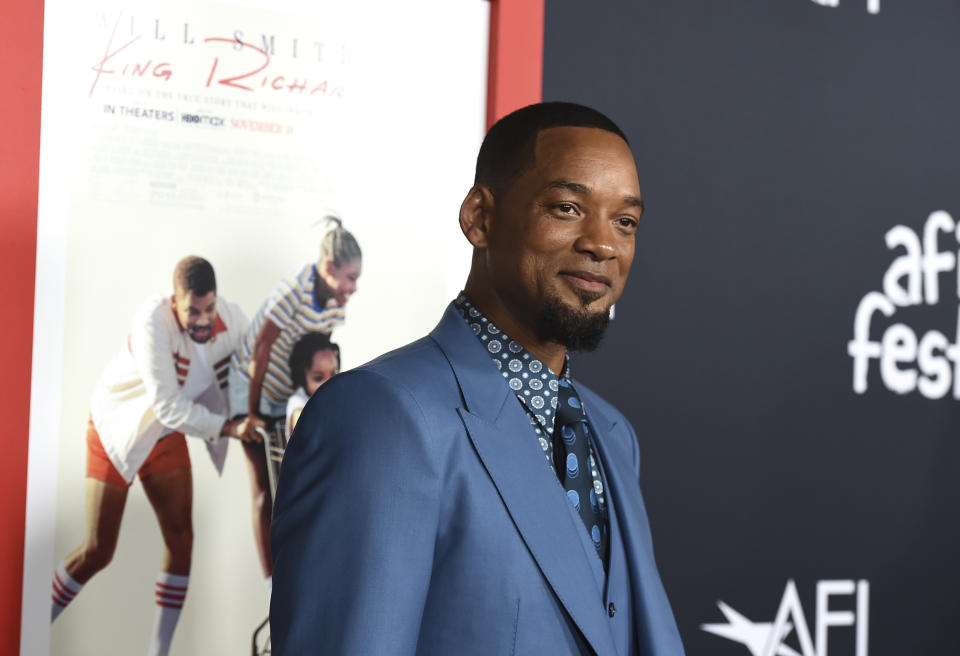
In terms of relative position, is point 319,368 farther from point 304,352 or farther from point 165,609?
point 165,609

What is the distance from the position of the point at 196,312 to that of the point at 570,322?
27.4 inches

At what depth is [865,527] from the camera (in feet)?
6.43

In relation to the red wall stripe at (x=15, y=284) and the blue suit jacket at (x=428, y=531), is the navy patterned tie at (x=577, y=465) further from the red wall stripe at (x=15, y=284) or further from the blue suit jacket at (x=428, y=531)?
the red wall stripe at (x=15, y=284)

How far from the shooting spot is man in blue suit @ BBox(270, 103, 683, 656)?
32.8 inches

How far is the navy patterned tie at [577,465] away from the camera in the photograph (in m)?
1.01

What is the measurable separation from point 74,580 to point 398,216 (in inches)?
28.3

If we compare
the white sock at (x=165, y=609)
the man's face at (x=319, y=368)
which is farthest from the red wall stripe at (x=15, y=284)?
the man's face at (x=319, y=368)

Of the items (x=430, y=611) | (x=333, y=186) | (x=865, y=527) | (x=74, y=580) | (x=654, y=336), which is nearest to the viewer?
(x=430, y=611)

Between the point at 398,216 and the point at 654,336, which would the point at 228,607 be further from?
the point at 654,336

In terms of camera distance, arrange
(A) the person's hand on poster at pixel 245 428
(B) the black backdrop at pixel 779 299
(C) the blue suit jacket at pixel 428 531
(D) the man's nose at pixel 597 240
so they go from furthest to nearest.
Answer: (B) the black backdrop at pixel 779 299, (A) the person's hand on poster at pixel 245 428, (D) the man's nose at pixel 597 240, (C) the blue suit jacket at pixel 428 531

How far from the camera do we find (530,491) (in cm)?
92

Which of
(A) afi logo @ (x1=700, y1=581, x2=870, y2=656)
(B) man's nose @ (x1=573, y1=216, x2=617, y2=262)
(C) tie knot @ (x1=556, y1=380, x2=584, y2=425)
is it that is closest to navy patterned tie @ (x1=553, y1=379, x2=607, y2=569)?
(C) tie knot @ (x1=556, y1=380, x2=584, y2=425)

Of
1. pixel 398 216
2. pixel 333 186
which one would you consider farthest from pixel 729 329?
pixel 333 186

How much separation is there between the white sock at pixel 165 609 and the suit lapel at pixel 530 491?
72 centimetres
